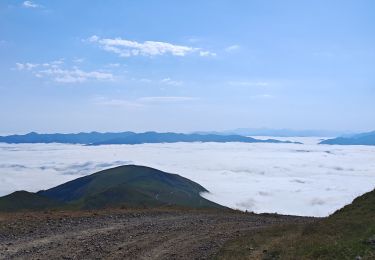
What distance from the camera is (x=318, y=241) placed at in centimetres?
1778

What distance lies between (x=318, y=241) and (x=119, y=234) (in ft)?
33.3

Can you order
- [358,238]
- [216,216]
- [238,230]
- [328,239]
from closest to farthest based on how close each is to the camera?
1. [358,238]
2. [328,239]
3. [238,230]
4. [216,216]

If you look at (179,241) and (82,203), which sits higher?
(179,241)

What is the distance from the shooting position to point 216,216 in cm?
3066

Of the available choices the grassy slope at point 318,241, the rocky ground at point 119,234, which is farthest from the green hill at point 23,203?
the grassy slope at point 318,241

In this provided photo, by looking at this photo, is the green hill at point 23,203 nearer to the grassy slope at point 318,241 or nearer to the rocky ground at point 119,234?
the rocky ground at point 119,234

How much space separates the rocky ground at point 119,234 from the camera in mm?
18797

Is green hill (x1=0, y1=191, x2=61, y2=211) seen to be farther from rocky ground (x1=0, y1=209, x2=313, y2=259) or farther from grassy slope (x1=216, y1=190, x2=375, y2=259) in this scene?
grassy slope (x1=216, y1=190, x2=375, y2=259)

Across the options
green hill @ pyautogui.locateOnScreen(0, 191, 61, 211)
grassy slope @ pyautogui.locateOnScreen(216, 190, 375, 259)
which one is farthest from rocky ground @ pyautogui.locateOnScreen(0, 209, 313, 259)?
green hill @ pyautogui.locateOnScreen(0, 191, 61, 211)

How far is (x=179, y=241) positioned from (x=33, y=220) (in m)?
9.81

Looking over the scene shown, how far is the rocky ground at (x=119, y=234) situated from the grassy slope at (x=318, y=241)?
1497 millimetres

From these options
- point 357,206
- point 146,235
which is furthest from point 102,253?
point 357,206

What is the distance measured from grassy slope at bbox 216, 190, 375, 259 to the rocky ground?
1.50 m

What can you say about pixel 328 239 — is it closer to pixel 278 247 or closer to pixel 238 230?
pixel 278 247
